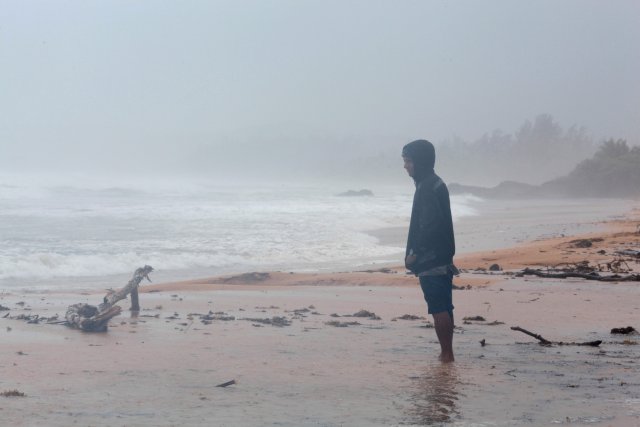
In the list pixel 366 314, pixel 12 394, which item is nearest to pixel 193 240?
pixel 366 314

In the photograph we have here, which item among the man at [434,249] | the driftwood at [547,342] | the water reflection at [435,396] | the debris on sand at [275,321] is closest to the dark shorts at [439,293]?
the man at [434,249]

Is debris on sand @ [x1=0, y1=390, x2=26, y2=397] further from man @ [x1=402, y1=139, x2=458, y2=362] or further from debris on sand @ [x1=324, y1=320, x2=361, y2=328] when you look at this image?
debris on sand @ [x1=324, y1=320, x2=361, y2=328]

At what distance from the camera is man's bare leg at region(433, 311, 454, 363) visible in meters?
5.90

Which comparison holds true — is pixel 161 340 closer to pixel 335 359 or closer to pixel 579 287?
pixel 335 359

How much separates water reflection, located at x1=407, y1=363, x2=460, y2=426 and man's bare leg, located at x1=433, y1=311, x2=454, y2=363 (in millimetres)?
139

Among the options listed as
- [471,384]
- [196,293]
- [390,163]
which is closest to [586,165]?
[196,293]

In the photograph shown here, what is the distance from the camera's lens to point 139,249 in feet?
54.7

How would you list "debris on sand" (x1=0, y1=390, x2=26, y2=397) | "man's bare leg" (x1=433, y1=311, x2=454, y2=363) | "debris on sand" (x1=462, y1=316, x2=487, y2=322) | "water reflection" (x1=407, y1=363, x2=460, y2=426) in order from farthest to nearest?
"debris on sand" (x1=462, y1=316, x2=487, y2=322) → "man's bare leg" (x1=433, y1=311, x2=454, y2=363) → "debris on sand" (x1=0, y1=390, x2=26, y2=397) → "water reflection" (x1=407, y1=363, x2=460, y2=426)

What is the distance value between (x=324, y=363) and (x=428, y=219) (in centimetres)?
129

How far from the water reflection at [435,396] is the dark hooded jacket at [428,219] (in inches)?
31.0

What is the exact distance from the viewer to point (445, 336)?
5.95 metres

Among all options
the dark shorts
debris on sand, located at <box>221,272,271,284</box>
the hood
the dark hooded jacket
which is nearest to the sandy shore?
the dark shorts

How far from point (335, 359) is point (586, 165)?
196ft

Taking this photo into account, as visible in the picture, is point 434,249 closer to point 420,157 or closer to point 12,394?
point 420,157
